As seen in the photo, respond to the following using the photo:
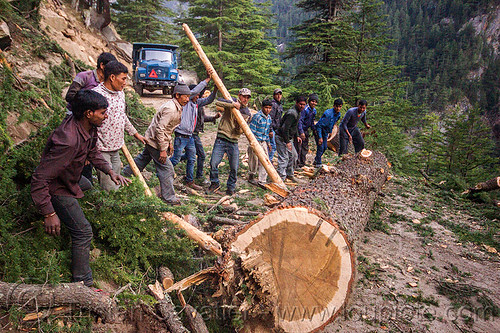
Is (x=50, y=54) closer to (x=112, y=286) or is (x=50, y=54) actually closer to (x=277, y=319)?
(x=112, y=286)

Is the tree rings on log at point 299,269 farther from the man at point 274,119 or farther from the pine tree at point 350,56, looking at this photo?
the pine tree at point 350,56

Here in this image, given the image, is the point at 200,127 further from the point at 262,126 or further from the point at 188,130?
the point at 262,126

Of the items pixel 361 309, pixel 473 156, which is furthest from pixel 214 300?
pixel 473 156

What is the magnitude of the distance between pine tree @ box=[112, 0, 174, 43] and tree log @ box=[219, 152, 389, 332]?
24644mm

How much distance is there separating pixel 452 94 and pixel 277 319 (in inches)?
3229

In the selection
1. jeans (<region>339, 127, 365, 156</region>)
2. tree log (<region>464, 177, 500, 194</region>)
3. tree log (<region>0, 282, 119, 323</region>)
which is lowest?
tree log (<region>0, 282, 119, 323</region>)

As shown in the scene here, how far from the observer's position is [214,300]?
10.6ft

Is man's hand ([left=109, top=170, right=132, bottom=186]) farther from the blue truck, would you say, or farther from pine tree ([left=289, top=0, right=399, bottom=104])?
the blue truck

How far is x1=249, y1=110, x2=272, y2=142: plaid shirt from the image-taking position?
5.83 meters

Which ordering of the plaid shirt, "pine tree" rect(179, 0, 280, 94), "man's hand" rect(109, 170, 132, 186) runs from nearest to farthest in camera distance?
"man's hand" rect(109, 170, 132, 186)
the plaid shirt
"pine tree" rect(179, 0, 280, 94)

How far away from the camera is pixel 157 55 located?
15.6 metres

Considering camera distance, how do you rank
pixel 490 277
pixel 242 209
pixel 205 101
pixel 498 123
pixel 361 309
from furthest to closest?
pixel 498 123 < pixel 205 101 < pixel 242 209 < pixel 490 277 < pixel 361 309

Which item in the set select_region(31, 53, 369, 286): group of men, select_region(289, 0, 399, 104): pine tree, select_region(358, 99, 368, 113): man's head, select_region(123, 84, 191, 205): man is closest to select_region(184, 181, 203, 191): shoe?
select_region(31, 53, 369, 286): group of men

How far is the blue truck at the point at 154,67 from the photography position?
14.9 metres
